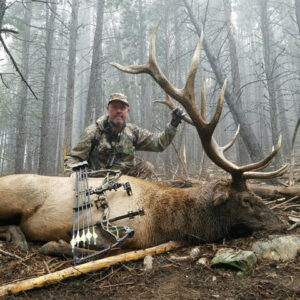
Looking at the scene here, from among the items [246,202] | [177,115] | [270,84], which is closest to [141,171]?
[177,115]

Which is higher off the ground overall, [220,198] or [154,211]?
[220,198]

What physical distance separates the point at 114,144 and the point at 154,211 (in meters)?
2.15

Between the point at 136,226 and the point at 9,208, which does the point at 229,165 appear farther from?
the point at 9,208

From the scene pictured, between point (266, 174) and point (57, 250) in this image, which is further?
point (266, 174)

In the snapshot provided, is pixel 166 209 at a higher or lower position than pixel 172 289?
higher

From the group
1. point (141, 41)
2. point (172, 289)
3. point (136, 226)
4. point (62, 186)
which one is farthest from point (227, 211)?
point (141, 41)

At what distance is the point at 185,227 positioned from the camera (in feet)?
11.3

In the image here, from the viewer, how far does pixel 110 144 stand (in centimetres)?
529

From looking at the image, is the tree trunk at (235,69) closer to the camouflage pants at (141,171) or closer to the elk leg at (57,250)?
the camouflage pants at (141,171)

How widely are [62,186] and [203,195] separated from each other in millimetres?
1846

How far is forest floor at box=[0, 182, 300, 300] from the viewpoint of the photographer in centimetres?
211

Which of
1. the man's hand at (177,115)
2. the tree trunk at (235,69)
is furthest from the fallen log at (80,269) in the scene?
the tree trunk at (235,69)

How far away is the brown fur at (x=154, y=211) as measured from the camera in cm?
337

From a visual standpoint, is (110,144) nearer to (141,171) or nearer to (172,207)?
(141,171)
